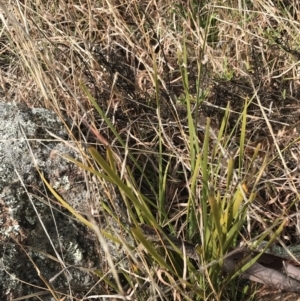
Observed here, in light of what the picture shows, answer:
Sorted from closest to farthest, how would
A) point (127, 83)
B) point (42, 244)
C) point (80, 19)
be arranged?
point (42, 244), point (127, 83), point (80, 19)

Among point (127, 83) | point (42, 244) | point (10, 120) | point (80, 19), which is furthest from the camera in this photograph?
point (80, 19)

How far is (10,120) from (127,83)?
1.31 ft

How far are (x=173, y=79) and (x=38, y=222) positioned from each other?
70cm

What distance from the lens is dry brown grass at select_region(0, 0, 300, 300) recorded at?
1.33 m

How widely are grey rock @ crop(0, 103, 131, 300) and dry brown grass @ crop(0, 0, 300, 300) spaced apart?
0.12 meters

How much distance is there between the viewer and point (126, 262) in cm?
115

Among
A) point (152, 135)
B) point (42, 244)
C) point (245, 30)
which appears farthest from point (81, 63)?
point (42, 244)

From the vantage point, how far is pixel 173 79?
1.64m

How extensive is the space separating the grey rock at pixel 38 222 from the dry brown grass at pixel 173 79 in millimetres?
122

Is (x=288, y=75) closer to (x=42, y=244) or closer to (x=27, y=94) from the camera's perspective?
(x=27, y=94)

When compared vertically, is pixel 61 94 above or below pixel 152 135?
above

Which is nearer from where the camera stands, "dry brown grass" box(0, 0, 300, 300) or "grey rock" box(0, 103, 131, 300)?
"grey rock" box(0, 103, 131, 300)

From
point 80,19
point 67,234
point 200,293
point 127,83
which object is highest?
point 80,19

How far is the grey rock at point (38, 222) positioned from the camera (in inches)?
43.3
